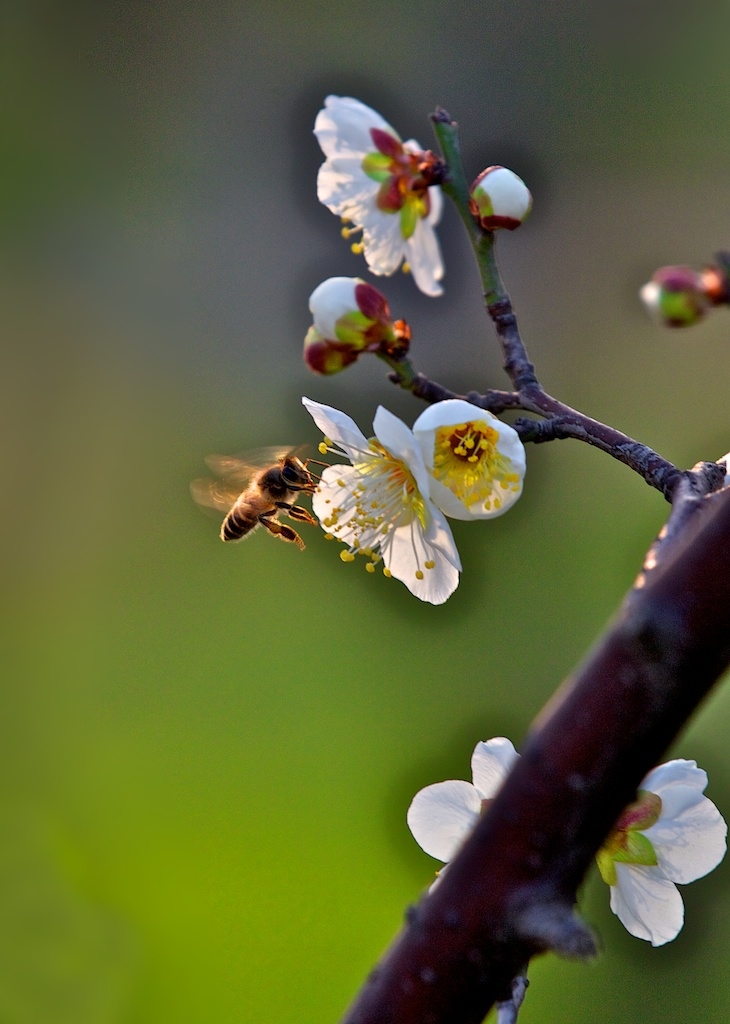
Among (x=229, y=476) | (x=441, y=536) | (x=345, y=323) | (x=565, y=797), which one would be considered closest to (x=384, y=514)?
(x=441, y=536)

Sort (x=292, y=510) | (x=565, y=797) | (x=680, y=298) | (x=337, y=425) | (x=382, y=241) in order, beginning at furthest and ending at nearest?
(x=292, y=510), (x=382, y=241), (x=337, y=425), (x=680, y=298), (x=565, y=797)

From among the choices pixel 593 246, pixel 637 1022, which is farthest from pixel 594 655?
pixel 593 246

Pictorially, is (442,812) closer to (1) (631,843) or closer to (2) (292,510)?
(1) (631,843)

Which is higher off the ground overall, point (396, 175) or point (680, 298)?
point (396, 175)

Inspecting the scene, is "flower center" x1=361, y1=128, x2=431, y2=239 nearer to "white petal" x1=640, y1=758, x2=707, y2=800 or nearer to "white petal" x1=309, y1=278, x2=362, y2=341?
"white petal" x1=309, y1=278, x2=362, y2=341

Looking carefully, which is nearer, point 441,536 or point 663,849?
point 663,849

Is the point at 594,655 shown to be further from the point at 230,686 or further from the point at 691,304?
the point at 230,686
